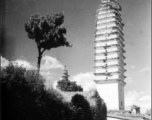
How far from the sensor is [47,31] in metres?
22.7

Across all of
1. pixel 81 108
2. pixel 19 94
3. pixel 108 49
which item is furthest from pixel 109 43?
pixel 19 94

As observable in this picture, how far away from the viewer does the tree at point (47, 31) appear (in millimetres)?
22109

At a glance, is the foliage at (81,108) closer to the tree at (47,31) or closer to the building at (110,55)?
the tree at (47,31)

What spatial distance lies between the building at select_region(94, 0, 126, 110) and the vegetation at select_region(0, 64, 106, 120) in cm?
3165

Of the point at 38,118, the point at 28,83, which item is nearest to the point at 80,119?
the point at 38,118

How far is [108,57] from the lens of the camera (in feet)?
147

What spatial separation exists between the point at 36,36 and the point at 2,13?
27.1ft

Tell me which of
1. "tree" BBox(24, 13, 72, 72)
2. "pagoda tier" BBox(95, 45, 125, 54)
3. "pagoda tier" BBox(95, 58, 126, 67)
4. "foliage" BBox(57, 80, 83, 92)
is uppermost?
"pagoda tier" BBox(95, 45, 125, 54)

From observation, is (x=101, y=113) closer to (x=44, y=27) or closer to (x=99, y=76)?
(x=44, y=27)

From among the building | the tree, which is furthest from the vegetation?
the building

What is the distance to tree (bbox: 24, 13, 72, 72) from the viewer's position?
72.5 ft

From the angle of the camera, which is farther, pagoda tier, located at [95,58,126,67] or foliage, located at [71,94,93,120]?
pagoda tier, located at [95,58,126,67]

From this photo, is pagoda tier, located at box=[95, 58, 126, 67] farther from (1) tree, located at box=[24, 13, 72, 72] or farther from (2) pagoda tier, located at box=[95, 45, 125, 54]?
(1) tree, located at box=[24, 13, 72, 72]

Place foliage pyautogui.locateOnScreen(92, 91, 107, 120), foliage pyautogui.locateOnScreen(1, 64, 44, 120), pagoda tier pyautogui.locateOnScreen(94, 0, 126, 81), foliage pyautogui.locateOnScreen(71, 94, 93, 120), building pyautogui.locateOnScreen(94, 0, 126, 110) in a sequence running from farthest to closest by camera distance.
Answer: pagoda tier pyautogui.locateOnScreen(94, 0, 126, 81) < building pyautogui.locateOnScreen(94, 0, 126, 110) < foliage pyautogui.locateOnScreen(92, 91, 107, 120) < foliage pyautogui.locateOnScreen(71, 94, 93, 120) < foliage pyautogui.locateOnScreen(1, 64, 44, 120)
